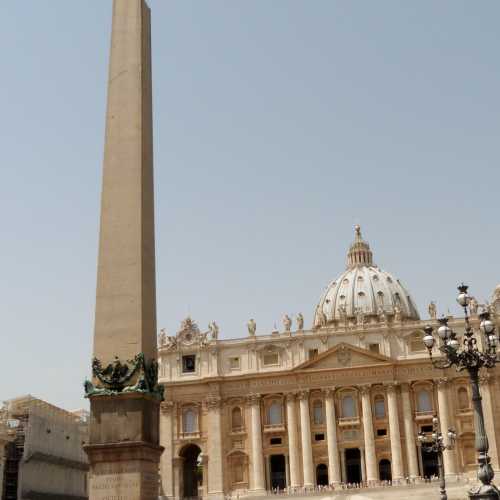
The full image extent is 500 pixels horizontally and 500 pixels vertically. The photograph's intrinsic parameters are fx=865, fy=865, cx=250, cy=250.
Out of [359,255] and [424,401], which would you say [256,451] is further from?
[359,255]

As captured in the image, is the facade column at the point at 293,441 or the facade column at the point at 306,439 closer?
the facade column at the point at 306,439

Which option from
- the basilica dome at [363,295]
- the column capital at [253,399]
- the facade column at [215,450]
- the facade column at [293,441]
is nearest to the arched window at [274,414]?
the facade column at [293,441]

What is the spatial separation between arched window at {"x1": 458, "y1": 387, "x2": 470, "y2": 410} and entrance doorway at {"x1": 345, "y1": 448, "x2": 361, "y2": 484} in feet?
27.3

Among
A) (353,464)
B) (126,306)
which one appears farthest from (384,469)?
(126,306)

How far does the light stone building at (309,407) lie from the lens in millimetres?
62938

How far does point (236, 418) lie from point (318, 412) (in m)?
6.33

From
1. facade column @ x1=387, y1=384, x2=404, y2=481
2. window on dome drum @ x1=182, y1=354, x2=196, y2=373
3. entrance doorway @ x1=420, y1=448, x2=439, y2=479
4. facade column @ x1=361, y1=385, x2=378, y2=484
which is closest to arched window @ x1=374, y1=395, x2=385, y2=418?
facade column @ x1=361, y1=385, x2=378, y2=484

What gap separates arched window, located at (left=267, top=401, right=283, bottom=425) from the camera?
6581 centimetres

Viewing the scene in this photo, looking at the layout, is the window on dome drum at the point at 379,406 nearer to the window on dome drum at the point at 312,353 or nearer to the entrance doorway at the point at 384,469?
the entrance doorway at the point at 384,469

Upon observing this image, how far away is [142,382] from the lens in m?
12.5

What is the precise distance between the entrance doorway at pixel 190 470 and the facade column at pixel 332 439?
1065 cm

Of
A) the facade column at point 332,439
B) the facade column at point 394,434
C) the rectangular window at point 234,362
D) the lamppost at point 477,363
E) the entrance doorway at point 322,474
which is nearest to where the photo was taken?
the lamppost at point 477,363

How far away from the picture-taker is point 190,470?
6831 cm

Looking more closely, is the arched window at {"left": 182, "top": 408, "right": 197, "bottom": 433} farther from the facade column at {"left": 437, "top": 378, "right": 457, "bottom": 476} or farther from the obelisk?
the obelisk
